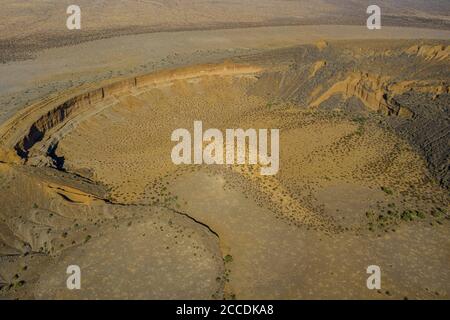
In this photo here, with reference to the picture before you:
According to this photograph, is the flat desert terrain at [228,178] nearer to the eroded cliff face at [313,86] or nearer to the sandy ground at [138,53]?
the eroded cliff face at [313,86]

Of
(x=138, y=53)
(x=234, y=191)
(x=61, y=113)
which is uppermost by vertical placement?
(x=138, y=53)

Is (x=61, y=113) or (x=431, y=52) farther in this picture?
(x=431, y=52)

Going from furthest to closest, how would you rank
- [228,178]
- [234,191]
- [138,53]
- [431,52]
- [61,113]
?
[138,53], [431,52], [61,113], [228,178], [234,191]

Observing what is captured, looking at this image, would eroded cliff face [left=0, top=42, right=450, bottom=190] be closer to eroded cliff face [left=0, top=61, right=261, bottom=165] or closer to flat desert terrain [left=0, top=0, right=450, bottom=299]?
eroded cliff face [left=0, top=61, right=261, bottom=165]

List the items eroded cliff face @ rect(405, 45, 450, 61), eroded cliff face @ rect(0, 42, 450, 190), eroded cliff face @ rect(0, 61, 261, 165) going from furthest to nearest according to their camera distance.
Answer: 1. eroded cliff face @ rect(405, 45, 450, 61)
2. eroded cliff face @ rect(0, 42, 450, 190)
3. eroded cliff face @ rect(0, 61, 261, 165)

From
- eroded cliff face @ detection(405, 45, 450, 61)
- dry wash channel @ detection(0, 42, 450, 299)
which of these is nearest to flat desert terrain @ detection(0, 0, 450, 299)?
dry wash channel @ detection(0, 42, 450, 299)

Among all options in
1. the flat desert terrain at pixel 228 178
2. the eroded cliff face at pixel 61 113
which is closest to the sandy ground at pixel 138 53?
the flat desert terrain at pixel 228 178

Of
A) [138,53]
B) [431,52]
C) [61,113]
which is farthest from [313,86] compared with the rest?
[138,53]

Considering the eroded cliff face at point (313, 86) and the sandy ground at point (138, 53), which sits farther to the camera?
the sandy ground at point (138, 53)

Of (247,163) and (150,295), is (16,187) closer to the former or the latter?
(150,295)

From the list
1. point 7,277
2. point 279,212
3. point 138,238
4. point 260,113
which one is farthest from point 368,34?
point 7,277

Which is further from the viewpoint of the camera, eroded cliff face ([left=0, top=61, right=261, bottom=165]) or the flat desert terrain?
eroded cliff face ([left=0, top=61, right=261, bottom=165])

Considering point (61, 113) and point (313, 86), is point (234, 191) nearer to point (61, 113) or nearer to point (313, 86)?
point (61, 113)
